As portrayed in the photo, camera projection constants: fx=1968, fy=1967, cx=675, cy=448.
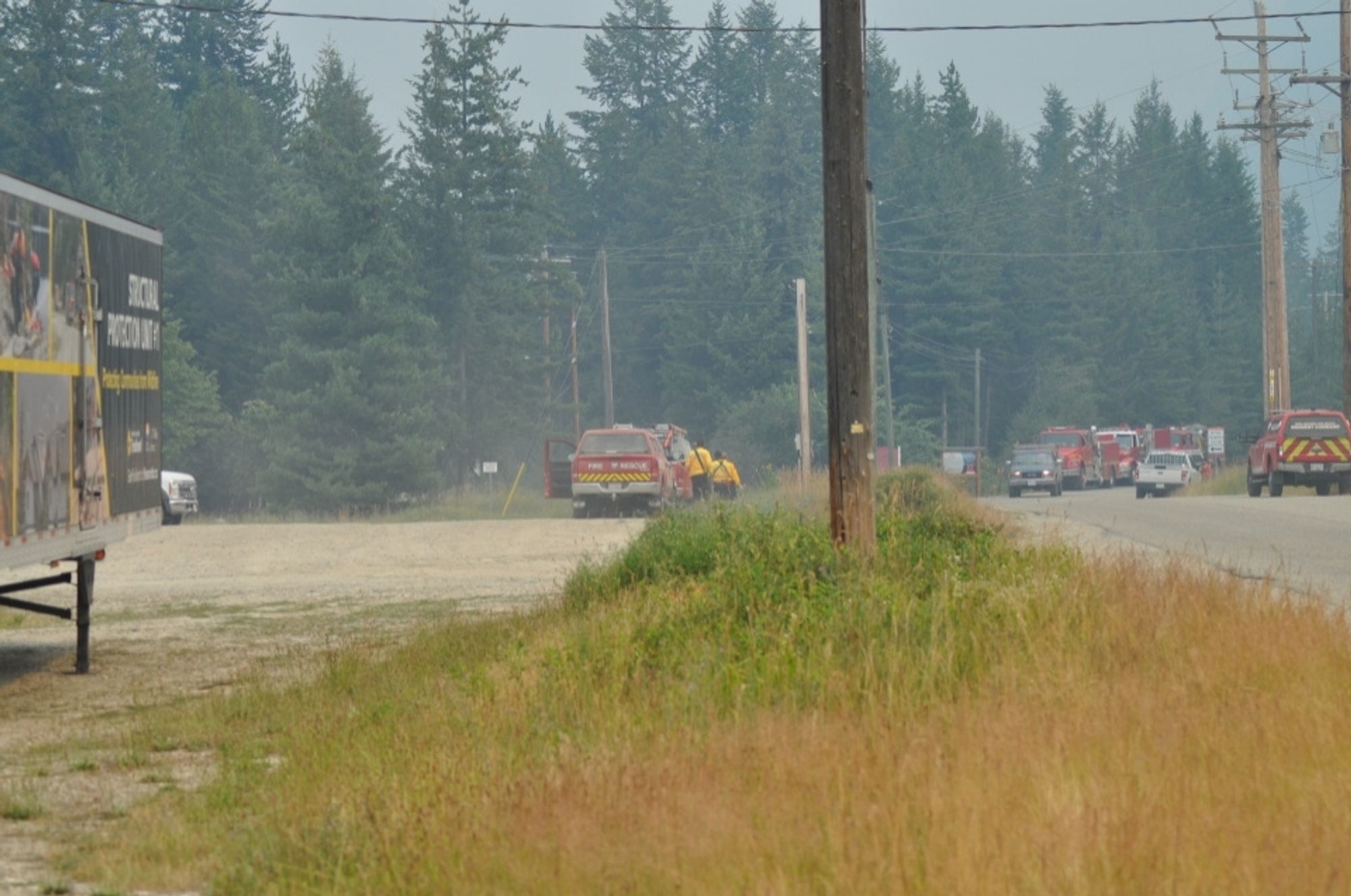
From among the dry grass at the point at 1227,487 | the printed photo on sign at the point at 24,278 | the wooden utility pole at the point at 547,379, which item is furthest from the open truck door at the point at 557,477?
the printed photo on sign at the point at 24,278

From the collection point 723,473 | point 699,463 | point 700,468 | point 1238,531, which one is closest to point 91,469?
point 1238,531

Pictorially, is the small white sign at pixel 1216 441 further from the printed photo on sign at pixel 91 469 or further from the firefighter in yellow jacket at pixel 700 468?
the printed photo on sign at pixel 91 469

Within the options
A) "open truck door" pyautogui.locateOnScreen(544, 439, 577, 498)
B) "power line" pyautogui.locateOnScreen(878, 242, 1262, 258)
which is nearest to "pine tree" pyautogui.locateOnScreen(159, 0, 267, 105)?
"power line" pyautogui.locateOnScreen(878, 242, 1262, 258)

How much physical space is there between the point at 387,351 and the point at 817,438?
33.9m

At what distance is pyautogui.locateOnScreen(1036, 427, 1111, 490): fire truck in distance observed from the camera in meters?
78.4

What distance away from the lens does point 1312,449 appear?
4769 centimetres

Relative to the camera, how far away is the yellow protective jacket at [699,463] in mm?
47219

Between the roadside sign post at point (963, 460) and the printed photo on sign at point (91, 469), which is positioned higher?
the printed photo on sign at point (91, 469)

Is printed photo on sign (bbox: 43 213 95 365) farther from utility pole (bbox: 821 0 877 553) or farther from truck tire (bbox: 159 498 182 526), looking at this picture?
truck tire (bbox: 159 498 182 526)

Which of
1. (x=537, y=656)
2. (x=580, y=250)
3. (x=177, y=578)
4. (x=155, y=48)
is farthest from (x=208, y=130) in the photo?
(x=537, y=656)

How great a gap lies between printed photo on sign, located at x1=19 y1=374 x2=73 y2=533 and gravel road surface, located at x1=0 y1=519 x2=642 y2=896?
126 cm

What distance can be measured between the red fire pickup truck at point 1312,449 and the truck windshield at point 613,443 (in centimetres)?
1561

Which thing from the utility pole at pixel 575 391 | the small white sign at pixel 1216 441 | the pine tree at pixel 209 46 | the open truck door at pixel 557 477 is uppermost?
the pine tree at pixel 209 46

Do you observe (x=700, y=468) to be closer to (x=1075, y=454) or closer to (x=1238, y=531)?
(x=1238, y=531)
